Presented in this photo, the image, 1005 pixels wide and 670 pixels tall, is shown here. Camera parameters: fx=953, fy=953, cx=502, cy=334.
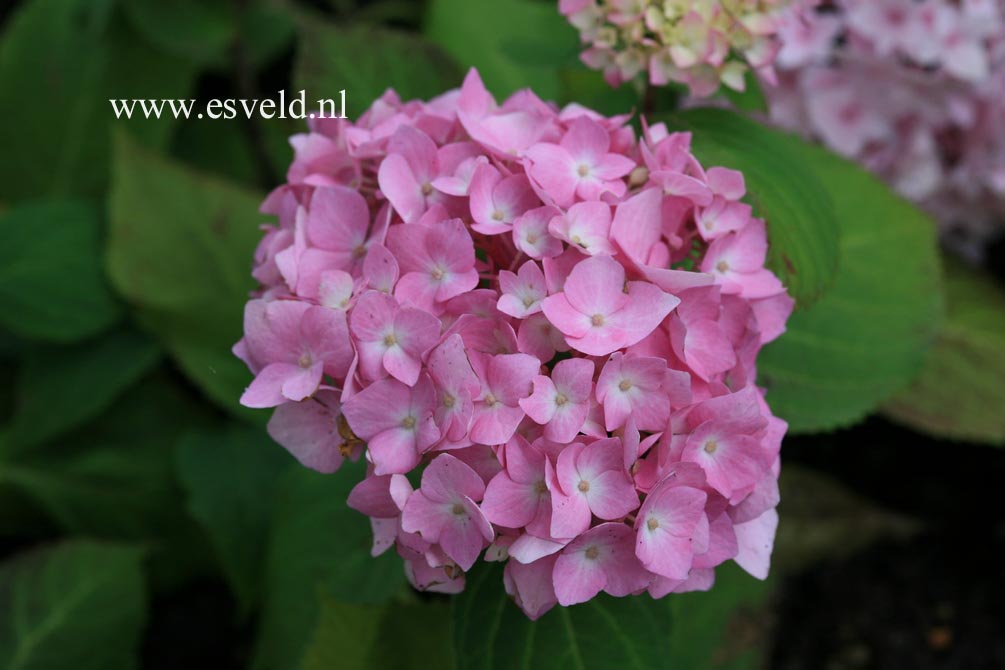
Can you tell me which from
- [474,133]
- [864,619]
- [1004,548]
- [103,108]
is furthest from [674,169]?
[103,108]

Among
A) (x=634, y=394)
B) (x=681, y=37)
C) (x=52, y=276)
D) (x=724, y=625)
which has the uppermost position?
(x=681, y=37)

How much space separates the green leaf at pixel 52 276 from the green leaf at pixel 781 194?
0.82 meters

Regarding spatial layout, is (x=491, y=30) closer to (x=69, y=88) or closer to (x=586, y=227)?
(x=69, y=88)

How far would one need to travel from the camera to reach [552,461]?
1.77 ft

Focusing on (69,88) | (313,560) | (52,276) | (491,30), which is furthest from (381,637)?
(69,88)

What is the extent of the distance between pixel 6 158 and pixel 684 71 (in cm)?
113

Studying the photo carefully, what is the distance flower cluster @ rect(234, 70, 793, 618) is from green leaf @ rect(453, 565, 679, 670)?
Answer: 0.07 meters

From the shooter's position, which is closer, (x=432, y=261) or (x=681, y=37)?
(x=432, y=261)

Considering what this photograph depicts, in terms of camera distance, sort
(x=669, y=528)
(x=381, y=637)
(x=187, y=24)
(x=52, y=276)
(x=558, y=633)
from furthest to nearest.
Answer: (x=187, y=24)
(x=52, y=276)
(x=381, y=637)
(x=558, y=633)
(x=669, y=528)

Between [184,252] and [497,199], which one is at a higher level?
[497,199]

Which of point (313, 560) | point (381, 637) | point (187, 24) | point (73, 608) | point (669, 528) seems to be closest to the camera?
point (669, 528)

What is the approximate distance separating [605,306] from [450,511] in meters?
0.15

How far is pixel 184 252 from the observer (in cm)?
122

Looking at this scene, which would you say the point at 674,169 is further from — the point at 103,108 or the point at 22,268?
the point at 103,108
